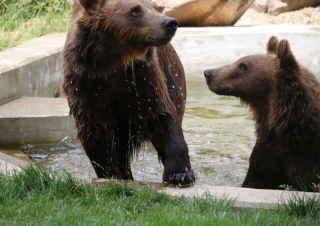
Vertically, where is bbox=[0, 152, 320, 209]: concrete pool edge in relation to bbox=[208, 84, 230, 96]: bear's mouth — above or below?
below

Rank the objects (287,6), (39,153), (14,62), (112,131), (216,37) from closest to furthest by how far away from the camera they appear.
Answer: (112,131) → (39,153) → (14,62) → (216,37) → (287,6)

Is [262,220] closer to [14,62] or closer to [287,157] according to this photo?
[287,157]

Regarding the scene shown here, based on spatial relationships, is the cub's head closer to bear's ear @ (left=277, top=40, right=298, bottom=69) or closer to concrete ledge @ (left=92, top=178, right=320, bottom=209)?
concrete ledge @ (left=92, top=178, right=320, bottom=209)

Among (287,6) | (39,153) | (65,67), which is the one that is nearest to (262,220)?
(65,67)

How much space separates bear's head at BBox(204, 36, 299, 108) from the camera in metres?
6.37

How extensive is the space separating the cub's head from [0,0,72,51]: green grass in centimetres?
513

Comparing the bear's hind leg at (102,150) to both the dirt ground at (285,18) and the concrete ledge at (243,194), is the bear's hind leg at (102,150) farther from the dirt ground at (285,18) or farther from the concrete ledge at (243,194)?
the dirt ground at (285,18)

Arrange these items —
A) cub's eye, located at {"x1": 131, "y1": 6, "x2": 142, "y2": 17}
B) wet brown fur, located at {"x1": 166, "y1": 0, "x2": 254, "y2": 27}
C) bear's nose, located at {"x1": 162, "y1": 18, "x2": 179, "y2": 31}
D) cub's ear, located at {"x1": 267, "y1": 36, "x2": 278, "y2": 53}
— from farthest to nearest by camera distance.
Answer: wet brown fur, located at {"x1": 166, "y1": 0, "x2": 254, "y2": 27}
cub's ear, located at {"x1": 267, "y1": 36, "x2": 278, "y2": 53}
cub's eye, located at {"x1": 131, "y1": 6, "x2": 142, "y2": 17}
bear's nose, located at {"x1": 162, "y1": 18, "x2": 179, "y2": 31}

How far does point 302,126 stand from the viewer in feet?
19.7

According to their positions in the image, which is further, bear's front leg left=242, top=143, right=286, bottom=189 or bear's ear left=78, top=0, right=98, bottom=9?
bear's front leg left=242, top=143, right=286, bottom=189

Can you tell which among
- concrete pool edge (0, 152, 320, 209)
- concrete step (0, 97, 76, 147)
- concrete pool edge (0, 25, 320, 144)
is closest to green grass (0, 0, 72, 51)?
concrete pool edge (0, 25, 320, 144)

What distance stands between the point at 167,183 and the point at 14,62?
170 inches

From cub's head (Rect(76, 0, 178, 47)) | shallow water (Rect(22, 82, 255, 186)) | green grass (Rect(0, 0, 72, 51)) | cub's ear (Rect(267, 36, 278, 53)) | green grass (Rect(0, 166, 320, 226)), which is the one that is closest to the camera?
green grass (Rect(0, 166, 320, 226))

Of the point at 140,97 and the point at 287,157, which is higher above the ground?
the point at 140,97
